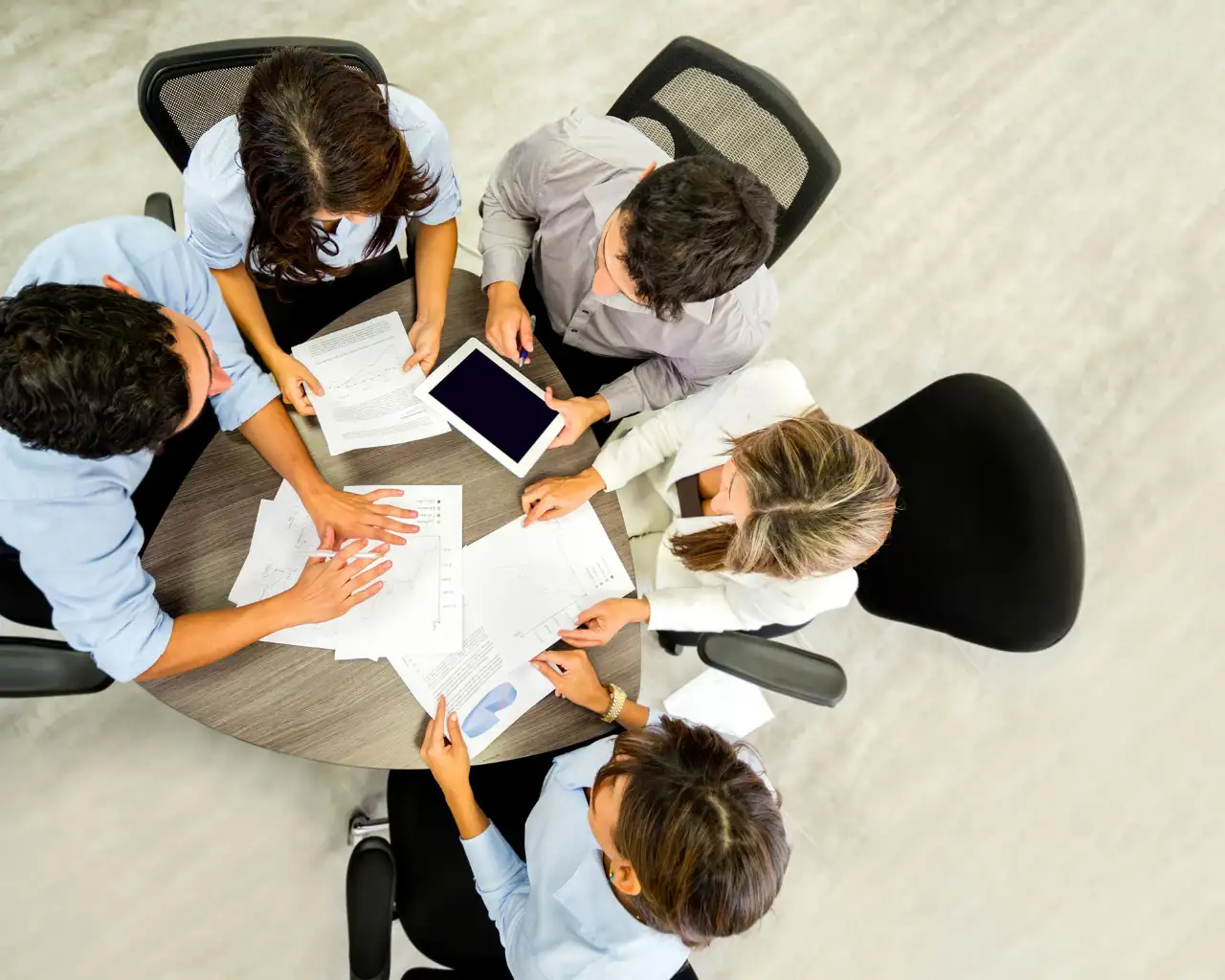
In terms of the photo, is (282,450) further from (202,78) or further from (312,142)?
(202,78)

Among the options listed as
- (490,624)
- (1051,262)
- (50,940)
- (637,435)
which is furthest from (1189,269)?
(50,940)

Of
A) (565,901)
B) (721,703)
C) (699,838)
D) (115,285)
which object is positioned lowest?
(721,703)

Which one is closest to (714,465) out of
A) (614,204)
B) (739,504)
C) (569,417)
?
(739,504)

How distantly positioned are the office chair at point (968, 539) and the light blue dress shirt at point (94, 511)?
3.19 feet

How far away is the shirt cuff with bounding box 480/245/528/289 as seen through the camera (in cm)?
150

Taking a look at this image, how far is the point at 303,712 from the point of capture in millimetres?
1220

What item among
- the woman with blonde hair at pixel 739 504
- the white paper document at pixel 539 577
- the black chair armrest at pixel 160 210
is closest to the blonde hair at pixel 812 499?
the woman with blonde hair at pixel 739 504

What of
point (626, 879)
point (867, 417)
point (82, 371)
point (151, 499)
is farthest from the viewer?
point (867, 417)

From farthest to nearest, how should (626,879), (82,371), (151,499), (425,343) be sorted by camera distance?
1. (151,499)
2. (425,343)
3. (626,879)
4. (82,371)

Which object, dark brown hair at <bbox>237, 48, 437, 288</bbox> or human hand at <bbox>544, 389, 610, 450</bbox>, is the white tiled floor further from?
dark brown hair at <bbox>237, 48, 437, 288</bbox>

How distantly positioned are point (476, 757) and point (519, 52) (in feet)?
6.99

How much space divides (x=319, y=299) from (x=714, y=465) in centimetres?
94

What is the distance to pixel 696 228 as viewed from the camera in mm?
1154

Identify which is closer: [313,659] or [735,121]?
[313,659]
